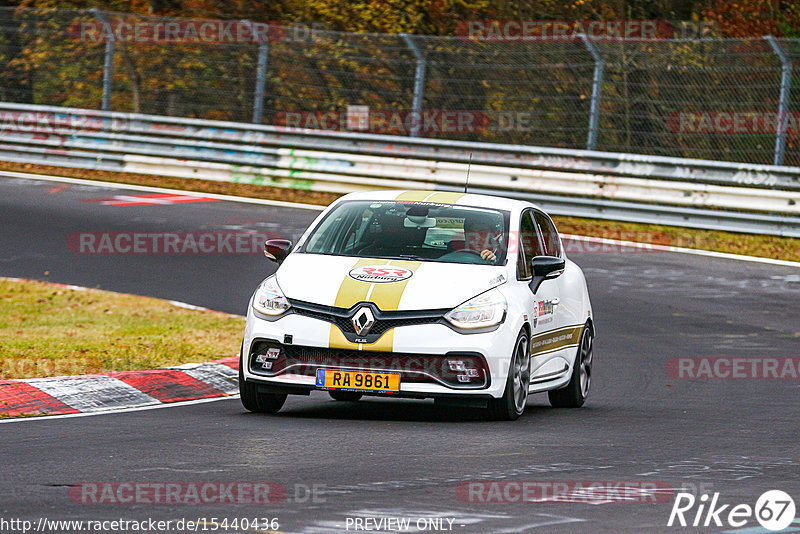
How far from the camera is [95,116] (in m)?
26.1

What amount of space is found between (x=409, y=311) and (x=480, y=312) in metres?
0.48

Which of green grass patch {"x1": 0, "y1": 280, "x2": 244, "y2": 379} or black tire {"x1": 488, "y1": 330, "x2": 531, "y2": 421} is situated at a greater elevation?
black tire {"x1": 488, "y1": 330, "x2": 531, "y2": 421}

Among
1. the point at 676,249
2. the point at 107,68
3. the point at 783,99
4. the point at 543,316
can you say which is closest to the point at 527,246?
the point at 543,316

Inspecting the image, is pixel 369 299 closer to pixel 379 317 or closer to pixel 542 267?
pixel 379 317

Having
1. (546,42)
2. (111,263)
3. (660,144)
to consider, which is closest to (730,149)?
(660,144)

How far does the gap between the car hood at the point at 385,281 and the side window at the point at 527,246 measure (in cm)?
38

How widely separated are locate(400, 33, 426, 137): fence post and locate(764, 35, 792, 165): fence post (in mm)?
5758

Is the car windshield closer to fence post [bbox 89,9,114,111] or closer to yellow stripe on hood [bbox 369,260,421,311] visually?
yellow stripe on hood [bbox 369,260,421,311]

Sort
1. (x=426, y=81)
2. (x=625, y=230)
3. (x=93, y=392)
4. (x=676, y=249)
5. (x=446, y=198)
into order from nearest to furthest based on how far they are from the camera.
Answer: (x=93, y=392), (x=446, y=198), (x=676, y=249), (x=625, y=230), (x=426, y=81)

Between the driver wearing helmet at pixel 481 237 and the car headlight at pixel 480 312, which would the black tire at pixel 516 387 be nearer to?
the car headlight at pixel 480 312

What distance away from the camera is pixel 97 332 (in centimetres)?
1322

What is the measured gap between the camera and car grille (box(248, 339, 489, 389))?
29.8 ft

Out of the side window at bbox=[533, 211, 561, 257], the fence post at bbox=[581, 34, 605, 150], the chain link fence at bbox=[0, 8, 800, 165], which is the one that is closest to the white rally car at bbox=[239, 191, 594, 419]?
the side window at bbox=[533, 211, 561, 257]

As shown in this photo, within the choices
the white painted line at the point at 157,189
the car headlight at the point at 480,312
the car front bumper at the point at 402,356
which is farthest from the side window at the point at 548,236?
the white painted line at the point at 157,189
